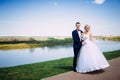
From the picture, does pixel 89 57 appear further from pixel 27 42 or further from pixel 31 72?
pixel 27 42

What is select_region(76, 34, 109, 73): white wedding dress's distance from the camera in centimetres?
751

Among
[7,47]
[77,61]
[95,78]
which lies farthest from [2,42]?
[95,78]

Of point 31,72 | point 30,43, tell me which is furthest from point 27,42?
point 31,72

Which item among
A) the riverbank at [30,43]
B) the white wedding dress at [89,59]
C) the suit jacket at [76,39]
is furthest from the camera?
the riverbank at [30,43]

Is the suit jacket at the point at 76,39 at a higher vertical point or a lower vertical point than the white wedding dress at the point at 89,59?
higher

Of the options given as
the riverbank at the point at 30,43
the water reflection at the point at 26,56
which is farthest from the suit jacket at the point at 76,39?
the riverbank at the point at 30,43

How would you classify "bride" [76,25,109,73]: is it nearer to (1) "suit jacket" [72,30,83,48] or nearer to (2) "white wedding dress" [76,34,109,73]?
(2) "white wedding dress" [76,34,109,73]

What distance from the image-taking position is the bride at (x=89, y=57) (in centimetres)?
752

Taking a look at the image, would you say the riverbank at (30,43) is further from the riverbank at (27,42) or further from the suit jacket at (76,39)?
the suit jacket at (76,39)

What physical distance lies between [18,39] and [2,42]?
2.87m

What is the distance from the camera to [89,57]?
7750mm

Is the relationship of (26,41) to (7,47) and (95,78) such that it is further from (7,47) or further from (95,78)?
(95,78)

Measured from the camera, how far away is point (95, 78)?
662 cm

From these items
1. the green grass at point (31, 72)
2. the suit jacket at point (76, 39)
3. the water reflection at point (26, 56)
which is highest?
the suit jacket at point (76, 39)
